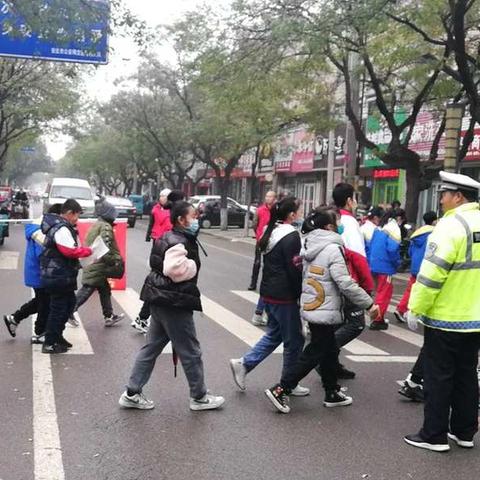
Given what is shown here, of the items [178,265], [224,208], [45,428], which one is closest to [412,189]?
[178,265]

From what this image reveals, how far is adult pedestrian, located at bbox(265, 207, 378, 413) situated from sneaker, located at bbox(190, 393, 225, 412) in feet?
1.36

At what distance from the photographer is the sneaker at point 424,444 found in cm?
486

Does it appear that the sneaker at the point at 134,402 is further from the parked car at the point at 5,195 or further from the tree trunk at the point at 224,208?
the tree trunk at the point at 224,208

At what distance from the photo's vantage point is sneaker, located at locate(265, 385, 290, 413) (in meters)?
5.59

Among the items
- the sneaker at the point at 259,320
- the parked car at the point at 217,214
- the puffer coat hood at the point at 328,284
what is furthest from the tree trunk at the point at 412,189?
the parked car at the point at 217,214

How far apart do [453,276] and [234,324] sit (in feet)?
16.2

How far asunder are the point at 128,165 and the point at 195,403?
63.3m

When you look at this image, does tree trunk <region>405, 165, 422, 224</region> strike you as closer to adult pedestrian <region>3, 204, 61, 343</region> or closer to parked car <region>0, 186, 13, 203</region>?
adult pedestrian <region>3, 204, 61, 343</region>

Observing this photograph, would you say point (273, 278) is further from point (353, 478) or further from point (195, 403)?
point (353, 478)

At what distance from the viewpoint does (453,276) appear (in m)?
4.74

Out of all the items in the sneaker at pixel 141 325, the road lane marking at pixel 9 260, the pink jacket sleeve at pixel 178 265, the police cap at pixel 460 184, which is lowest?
the road lane marking at pixel 9 260

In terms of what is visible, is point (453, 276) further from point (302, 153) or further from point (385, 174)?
point (302, 153)

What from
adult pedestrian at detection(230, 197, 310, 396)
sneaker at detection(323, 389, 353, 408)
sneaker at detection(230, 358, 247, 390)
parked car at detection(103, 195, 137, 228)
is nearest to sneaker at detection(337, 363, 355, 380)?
sneaker at detection(323, 389, 353, 408)

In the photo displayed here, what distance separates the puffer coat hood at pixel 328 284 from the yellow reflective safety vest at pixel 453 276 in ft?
2.26
